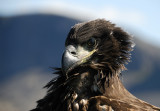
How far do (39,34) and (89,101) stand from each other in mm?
30401

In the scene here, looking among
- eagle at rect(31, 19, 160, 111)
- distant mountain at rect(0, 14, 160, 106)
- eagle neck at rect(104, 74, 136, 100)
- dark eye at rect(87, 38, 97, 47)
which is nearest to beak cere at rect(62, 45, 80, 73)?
eagle at rect(31, 19, 160, 111)

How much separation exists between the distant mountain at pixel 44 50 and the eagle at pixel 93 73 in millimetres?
25047

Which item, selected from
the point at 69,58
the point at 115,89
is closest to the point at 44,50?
the point at 115,89

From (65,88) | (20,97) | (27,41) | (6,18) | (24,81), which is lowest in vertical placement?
(65,88)

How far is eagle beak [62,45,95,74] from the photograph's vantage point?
4258mm

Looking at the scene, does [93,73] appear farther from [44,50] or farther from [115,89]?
[44,50]

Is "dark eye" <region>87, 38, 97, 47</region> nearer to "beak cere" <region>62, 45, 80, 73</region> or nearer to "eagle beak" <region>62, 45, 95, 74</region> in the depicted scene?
"eagle beak" <region>62, 45, 95, 74</region>

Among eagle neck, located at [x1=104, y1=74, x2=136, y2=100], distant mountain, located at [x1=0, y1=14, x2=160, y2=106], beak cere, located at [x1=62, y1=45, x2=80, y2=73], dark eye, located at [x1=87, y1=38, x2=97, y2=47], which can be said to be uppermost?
distant mountain, located at [x1=0, y1=14, x2=160, y2=106]

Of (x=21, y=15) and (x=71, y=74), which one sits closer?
(x=71, y=74)

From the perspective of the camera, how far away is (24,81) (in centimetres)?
2941

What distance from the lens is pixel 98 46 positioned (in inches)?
187

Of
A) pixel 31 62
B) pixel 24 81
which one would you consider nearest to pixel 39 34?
pixel 31 62

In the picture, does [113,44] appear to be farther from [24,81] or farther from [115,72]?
[24,81]

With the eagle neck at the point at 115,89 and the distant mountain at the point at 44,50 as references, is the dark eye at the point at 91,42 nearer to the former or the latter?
the eagle neck at the point at 115,89
